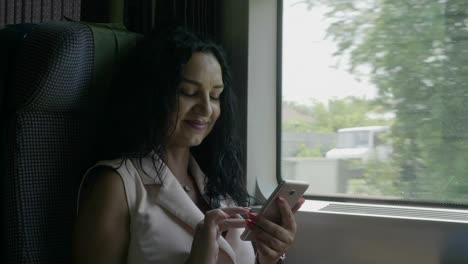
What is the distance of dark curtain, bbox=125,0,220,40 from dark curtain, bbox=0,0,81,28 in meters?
0.31

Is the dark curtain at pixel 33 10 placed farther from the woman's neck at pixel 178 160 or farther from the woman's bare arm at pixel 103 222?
the woman's bare arm at pixel 103 222

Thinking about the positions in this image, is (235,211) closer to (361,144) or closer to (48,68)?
(48,68)

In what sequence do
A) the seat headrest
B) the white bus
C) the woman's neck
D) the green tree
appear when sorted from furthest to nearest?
the white bus < the green tree < the woman's neck < the seat headrest

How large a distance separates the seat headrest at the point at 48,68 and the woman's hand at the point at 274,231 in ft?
1.76

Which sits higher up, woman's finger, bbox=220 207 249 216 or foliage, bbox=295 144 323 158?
foliage, bbox=295 144 323 158

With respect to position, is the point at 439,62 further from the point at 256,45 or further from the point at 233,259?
the point at 233,259

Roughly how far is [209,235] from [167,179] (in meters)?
0.23

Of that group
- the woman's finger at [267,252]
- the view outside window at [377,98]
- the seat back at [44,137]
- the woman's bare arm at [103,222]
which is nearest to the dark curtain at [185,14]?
the view outside window at [377,98]

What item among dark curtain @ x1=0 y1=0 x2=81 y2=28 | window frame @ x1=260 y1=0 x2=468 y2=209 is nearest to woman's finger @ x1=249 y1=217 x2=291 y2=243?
window frame @ x1=260 y1=0 x2=468 y2=209

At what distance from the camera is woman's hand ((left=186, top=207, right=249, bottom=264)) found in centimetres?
122

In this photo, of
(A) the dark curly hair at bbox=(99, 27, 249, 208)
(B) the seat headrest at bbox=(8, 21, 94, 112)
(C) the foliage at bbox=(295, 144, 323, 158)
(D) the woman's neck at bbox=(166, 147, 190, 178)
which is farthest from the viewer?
(C) the foliage at bbox=(295, 144, 323, 158)

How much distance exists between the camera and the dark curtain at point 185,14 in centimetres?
181

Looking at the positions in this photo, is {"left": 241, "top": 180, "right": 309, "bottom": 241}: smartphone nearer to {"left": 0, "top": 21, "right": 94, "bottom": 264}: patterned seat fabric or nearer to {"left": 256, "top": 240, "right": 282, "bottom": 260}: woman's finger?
{"left": 256, "top": 240, "right": 282, "bottom": 260}: woman's finger

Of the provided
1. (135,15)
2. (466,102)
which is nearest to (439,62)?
(466,102)
